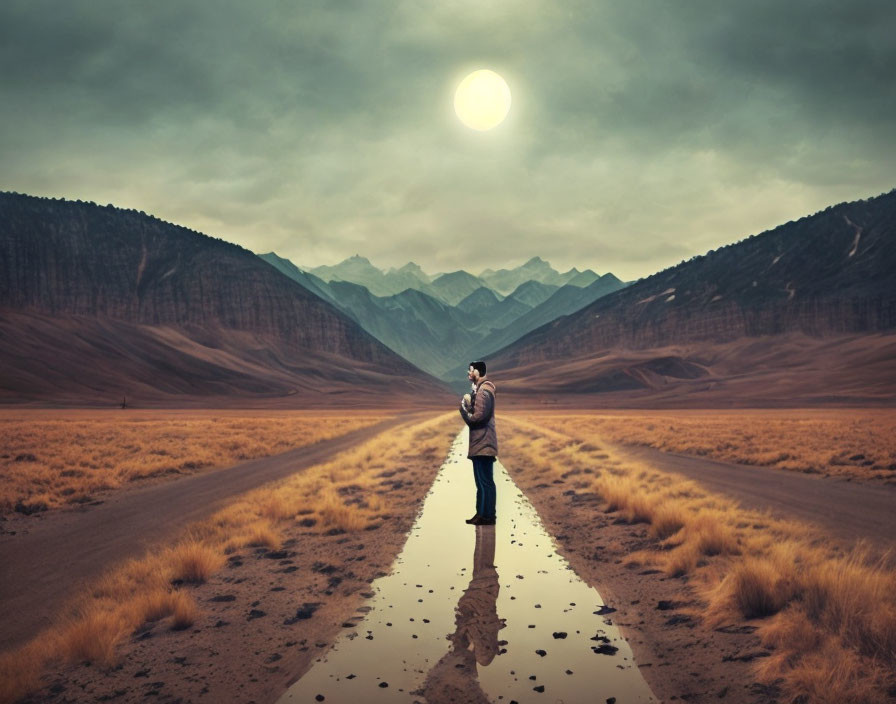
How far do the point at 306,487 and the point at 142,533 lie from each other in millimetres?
6102

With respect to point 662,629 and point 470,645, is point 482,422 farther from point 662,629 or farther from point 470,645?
point 470,645

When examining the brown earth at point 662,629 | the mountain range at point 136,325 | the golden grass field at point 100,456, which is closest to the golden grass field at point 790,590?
the brown earth at point 662,629

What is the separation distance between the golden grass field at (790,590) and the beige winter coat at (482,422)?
3.57 metres

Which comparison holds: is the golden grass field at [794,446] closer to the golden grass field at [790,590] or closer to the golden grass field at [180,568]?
the golden grass field at [790,590]

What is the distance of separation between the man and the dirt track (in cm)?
676

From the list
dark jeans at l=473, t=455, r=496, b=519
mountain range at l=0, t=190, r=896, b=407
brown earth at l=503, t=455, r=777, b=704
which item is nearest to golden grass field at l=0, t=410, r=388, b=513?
dark jeans at l=473, t=455, r=496, b=519

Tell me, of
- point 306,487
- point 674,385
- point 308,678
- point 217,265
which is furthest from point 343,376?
point 308,678

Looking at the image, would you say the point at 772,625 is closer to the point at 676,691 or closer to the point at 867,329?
the point at 676,691

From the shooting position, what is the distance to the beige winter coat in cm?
1210

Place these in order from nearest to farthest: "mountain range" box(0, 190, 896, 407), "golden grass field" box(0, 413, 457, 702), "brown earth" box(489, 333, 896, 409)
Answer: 1. "golden grass field" box(0, 413, 457, 702)
2. "brown earth" box(489, 333, 896, 409)
3. "mountain range" box(0, 190, 896, 407)

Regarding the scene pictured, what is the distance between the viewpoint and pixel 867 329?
155500 mm

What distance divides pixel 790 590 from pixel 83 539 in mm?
12986

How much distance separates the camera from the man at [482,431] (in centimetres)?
1212

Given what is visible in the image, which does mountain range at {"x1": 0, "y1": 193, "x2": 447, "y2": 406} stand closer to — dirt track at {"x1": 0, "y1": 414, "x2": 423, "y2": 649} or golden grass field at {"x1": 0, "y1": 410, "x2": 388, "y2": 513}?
golden grass field at {"x1": 0, "y1": 410, "x2": 388, "y2": 513}
